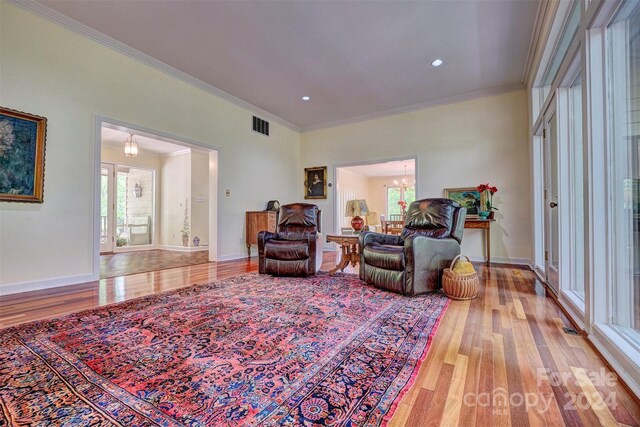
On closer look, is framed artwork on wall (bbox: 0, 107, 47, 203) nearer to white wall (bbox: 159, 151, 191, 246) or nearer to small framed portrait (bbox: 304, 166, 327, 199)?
white wall (bbox: 159, 151, 191, 246)

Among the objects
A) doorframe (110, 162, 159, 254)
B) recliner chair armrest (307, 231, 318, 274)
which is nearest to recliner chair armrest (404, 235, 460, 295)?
recliner chair armrest (307, 231, 318, 274)

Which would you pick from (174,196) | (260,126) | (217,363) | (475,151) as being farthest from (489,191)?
(174,196)

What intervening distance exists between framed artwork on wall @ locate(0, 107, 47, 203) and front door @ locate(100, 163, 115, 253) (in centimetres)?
397

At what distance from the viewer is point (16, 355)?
1.54 m

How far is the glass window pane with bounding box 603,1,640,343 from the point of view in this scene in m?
1.58

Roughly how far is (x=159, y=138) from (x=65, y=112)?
1133 millimetres

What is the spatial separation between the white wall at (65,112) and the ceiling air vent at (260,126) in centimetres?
144

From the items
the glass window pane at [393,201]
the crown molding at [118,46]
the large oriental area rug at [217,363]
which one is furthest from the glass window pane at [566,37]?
the glass window pane at [393,201]

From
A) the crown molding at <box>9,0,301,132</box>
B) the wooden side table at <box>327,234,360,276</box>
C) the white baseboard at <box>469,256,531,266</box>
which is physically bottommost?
the white baseboard at <box>469,256,531,266</box>

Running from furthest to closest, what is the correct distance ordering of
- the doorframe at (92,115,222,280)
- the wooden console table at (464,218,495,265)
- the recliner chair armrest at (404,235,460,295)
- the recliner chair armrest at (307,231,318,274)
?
the wooden console table at (464,218,495,265) → the recliner chair armrest at (307,231,318,274) → the doorframe at (92,115,222,280) → the recliner chair armrest at (404,235,460,295)

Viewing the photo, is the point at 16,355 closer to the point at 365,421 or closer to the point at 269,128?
the point at 365,421

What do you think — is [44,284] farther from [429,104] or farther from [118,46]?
[429,104]

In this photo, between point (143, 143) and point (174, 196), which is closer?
point (143, 143)

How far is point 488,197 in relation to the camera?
4773 mm
